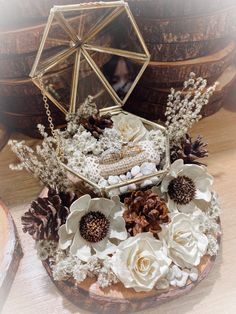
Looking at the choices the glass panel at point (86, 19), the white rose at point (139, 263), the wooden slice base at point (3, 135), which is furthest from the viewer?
the wooden slice base at point (3, 135)

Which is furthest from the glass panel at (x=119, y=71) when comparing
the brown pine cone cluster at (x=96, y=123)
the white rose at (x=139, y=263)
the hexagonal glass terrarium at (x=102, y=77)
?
the white rose at (x=139, y=263)

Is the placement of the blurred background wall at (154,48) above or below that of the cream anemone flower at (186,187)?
above

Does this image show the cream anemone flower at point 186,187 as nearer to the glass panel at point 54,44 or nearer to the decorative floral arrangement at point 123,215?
the decorative floral arrangement at point 123,215

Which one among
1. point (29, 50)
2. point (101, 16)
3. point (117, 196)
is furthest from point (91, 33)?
point (117, 196)

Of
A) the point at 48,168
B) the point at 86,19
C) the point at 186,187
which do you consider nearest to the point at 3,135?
the point at 48,168

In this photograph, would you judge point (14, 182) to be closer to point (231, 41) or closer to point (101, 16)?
point (101, 16)

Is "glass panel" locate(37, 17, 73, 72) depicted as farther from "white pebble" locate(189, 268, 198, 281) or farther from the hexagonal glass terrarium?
"white pebble" locate(189, 268, 198, 281)
